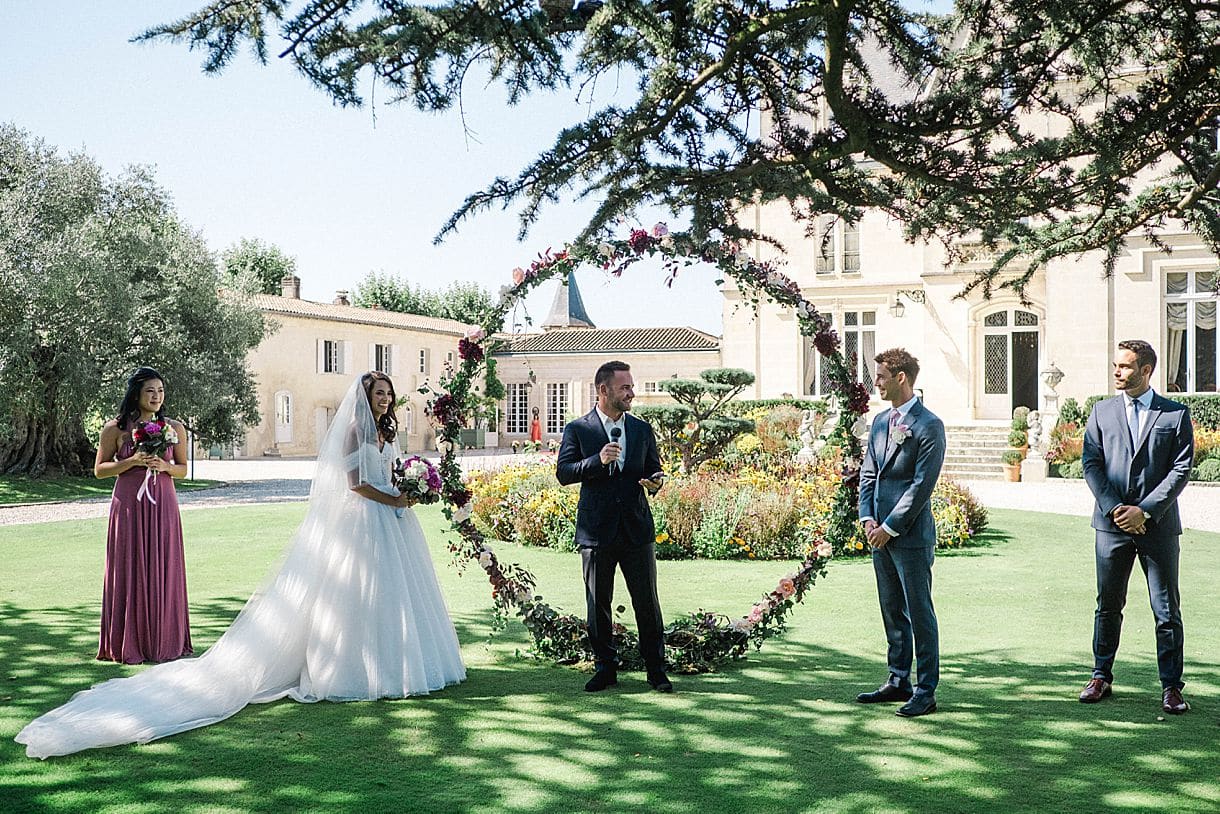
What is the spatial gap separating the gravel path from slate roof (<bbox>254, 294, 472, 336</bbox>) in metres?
15.0

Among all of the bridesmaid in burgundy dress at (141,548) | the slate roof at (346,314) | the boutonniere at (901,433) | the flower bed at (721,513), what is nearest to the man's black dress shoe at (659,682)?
the boutonniere at (901,433)

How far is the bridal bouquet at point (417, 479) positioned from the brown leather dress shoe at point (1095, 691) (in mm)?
4048

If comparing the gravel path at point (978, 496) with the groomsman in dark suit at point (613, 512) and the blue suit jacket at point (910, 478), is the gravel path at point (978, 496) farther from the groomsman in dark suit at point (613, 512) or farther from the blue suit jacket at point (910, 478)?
the groomsman in dark suit at point (613, 512)

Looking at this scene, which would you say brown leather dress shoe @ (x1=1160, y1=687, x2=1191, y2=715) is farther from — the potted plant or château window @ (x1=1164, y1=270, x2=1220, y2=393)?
château window @ (x1=1164, y1=270, x2=1220, y2=393)

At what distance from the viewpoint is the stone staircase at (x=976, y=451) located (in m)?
24.0

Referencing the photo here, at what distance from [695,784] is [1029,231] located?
3.65 metres

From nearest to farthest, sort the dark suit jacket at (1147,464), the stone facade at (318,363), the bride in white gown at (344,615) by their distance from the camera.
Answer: the dark suit jacket at (1147,464), the bride in white gown at (344,615), the stone facade at (318,363)

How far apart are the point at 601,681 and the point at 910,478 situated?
2237 mm

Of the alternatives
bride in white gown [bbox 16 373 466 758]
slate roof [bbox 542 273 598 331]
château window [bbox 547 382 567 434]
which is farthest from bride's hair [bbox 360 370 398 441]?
slate roof [bbox 542 273 598 331]

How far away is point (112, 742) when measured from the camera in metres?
5.21

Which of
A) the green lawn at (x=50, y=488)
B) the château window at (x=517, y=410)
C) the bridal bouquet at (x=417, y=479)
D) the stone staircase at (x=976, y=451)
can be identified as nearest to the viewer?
the bridal bouquet at (x=417, y=479)

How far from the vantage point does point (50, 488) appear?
73.1ft

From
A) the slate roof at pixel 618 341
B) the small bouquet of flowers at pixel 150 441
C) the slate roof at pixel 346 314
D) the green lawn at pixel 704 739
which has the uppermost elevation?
the slate roof at pixel 346 314

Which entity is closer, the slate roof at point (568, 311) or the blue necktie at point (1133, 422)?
the blue necktie at point (1133, 422)
